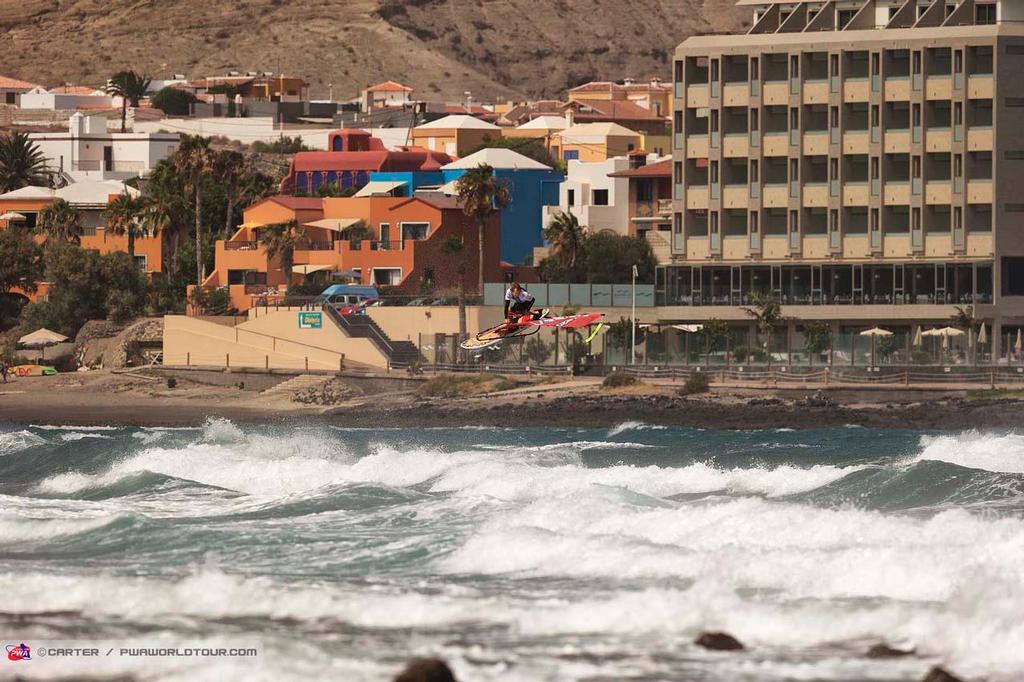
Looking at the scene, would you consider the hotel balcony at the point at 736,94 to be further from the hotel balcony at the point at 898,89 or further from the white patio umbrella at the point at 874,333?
the white patio umbrella at the point at 874,333

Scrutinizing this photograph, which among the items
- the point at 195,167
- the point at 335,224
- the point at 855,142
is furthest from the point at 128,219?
the point at 855,142

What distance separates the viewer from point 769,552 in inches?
1379

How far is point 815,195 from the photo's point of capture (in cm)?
8569

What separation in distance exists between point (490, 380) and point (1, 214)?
42.9 metres

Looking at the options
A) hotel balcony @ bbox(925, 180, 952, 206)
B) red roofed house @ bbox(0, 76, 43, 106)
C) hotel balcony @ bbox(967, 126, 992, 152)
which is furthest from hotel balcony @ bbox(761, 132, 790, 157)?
red roofed house @ bbox(0, 76, 43, 106)

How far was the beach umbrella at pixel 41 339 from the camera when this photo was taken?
304 ft

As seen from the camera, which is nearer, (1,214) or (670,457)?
(670,457)

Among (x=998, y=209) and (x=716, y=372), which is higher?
(x=998, y=209)

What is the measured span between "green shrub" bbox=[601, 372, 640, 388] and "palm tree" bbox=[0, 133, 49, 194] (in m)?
59.9

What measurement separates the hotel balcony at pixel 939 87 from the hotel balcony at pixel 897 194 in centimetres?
378

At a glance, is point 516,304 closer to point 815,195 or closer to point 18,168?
point 815,195

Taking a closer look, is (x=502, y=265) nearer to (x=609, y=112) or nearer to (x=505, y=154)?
(x=505, y=154)

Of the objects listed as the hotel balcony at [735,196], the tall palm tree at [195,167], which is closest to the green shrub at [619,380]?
the hotel balcony at [735,196]

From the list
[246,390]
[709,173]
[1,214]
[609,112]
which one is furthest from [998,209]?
[609,112]
